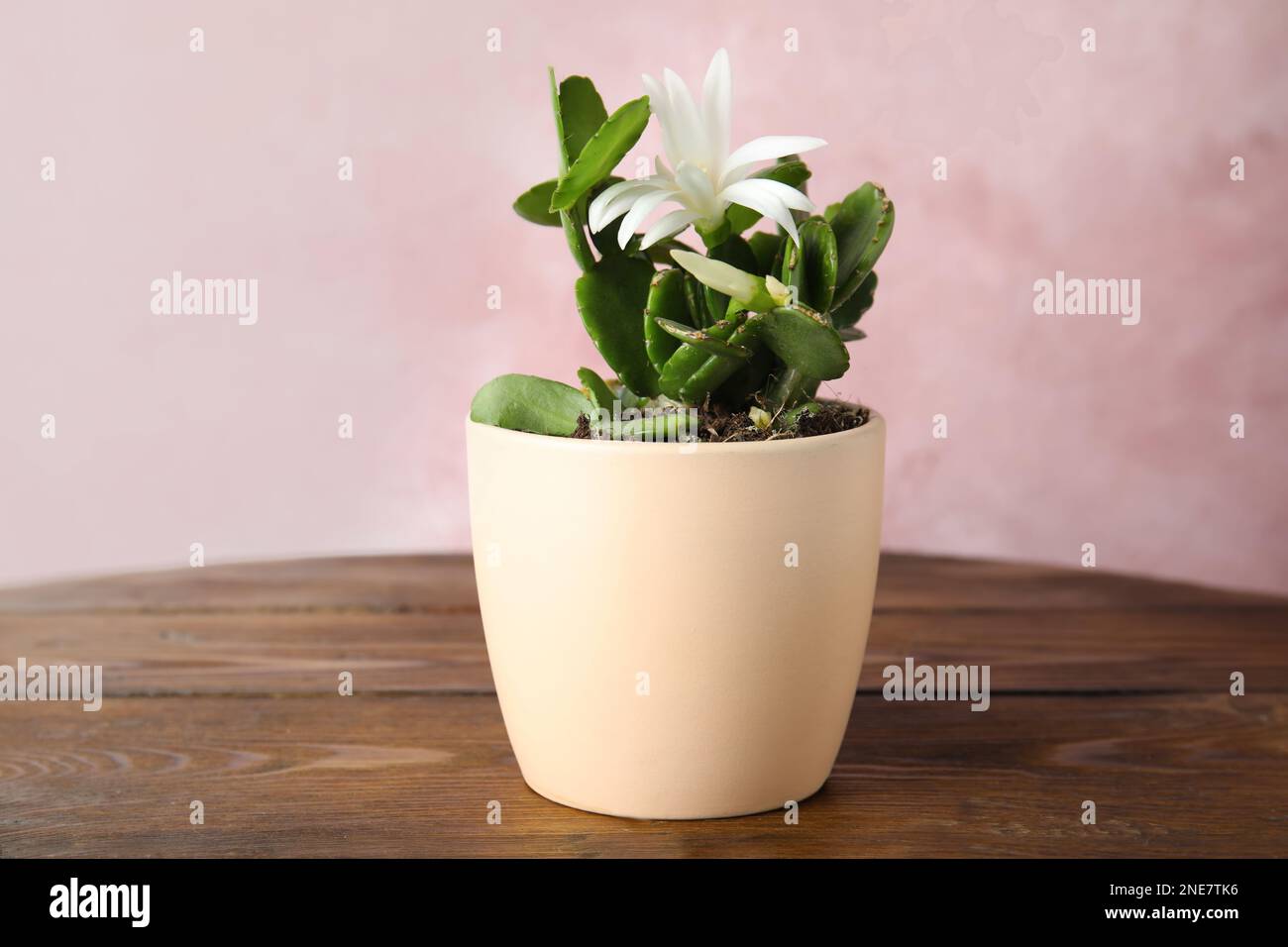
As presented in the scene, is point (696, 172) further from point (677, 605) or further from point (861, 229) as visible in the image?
point (677, 605)

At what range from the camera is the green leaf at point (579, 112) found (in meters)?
0.84

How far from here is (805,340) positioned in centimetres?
78

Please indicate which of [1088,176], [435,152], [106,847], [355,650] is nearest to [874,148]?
[1088,176]

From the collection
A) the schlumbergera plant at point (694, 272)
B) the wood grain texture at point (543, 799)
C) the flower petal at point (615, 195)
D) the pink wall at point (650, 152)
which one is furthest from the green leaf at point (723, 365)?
the pink wall at point (650, 152)

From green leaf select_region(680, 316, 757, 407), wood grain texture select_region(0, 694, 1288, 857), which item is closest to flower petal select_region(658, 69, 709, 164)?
green leaf select_region(680, 316, 757, 407)

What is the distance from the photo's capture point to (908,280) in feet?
6.19

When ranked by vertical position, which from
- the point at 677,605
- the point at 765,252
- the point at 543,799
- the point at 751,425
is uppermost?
the point at 765,252

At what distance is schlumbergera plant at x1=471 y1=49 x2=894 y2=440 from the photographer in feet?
2.60

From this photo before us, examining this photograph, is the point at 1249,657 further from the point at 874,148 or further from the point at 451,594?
the point at 874,148

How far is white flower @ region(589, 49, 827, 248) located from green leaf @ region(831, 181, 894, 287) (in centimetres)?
4

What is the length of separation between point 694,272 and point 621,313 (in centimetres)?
9

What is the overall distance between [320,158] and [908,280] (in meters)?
0.83

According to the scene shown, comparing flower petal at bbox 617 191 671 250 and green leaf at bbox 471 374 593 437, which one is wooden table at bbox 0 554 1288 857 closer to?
green leaf at bbox 471 374 593 437

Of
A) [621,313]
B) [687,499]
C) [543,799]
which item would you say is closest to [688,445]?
[687,499]
